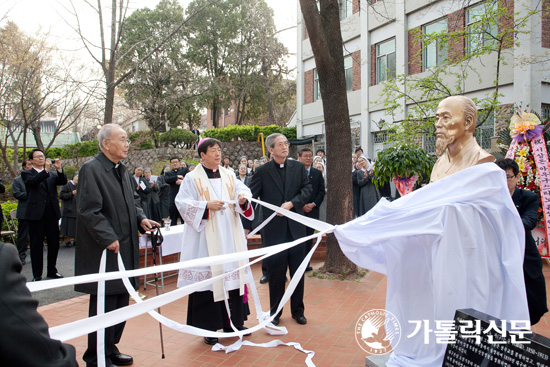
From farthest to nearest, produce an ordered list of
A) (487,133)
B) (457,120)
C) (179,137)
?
(179,137) → (487,133) → (457,120)

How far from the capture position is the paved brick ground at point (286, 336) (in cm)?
374

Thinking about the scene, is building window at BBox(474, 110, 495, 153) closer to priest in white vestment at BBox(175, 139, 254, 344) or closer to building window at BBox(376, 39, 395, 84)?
building window at BBox(376, 39, 395, 84)

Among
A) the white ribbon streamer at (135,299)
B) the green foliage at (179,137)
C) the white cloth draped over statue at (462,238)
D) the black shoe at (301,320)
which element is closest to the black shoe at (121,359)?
the white ribbon streamer at (135,299)

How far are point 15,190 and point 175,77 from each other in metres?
A: 20.9

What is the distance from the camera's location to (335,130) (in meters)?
6.35

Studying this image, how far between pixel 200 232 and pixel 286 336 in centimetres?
139

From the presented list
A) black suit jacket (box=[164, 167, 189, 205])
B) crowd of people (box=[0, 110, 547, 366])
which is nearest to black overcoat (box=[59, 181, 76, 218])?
black suit jacket (box=[164, 167, 189, 205])

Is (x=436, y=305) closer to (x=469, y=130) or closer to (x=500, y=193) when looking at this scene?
(x=500, y=193)

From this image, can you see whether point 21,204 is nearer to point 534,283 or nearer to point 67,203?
point 67,203

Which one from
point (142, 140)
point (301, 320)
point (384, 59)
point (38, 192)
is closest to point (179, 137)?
point (142, 140)

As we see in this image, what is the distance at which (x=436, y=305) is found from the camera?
2752mm

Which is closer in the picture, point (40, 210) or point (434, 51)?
Result: point (40, 210)

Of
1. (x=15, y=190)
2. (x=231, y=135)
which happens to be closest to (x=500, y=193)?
(x=15, y=190)

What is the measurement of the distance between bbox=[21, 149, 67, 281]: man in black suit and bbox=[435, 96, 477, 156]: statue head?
6.00m
